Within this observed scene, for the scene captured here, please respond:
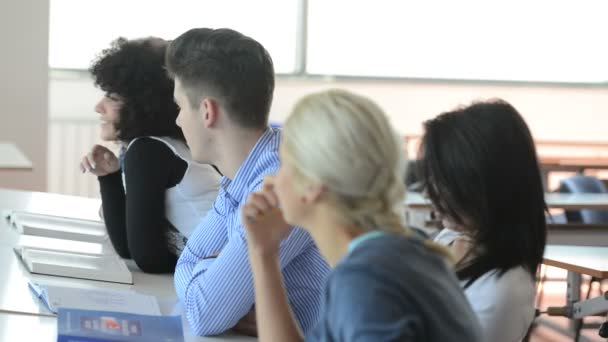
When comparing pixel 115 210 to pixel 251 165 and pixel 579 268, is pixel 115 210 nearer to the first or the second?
pixel 251 165

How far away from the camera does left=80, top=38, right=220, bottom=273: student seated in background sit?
95.3 inches

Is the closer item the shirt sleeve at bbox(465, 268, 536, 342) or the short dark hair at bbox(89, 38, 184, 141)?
the shirt sleeve at bbox(465, 268, 536, 342)

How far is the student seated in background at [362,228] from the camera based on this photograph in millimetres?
1094

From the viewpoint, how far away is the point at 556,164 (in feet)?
19.7

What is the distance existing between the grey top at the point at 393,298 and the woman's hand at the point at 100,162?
1.69 meters

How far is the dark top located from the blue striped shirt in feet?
1.04

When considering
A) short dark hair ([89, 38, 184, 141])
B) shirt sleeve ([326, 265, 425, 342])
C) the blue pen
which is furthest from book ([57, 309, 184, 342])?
short dark hair ([89, 38, 184, 141])

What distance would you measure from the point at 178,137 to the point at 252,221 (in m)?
1.08

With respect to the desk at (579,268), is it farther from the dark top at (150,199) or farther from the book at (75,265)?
the book at (75,265)

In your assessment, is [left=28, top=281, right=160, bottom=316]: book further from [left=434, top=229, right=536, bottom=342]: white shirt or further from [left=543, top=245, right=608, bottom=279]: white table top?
[left=543, top=245, right=608, bottom=279]: white table top

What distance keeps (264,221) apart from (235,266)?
35cm

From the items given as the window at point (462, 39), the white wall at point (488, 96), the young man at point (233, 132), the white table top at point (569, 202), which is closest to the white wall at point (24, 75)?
the white wall at point (488, 96)

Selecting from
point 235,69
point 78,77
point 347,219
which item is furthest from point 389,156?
point 78,77

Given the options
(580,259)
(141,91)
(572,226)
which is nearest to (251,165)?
(141,91)
